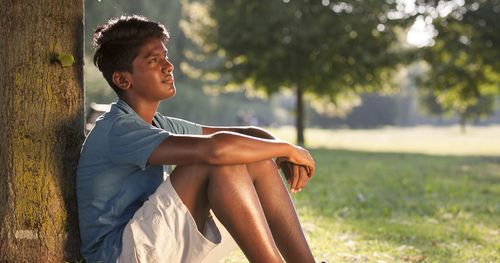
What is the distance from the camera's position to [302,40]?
19.1m

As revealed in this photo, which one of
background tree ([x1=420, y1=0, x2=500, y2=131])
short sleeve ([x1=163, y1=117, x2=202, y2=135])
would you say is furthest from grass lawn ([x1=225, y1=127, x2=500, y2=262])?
background tree ([x1=420, y1=0, x2=500, y2=131])

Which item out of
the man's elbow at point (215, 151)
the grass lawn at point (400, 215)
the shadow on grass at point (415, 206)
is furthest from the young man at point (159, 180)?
the shadow on grass at point (415, 206)

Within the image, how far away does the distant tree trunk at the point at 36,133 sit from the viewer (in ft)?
10.5

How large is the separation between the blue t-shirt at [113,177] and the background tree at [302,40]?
16.4 metres

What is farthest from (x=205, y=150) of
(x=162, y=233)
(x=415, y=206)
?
(x=415, y=206)

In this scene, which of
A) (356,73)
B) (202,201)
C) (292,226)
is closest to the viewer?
(202,201)

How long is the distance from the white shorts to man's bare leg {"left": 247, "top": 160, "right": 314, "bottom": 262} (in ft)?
1.47

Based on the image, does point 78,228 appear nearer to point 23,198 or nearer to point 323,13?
point 23,198

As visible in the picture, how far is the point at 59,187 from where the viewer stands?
3.29m

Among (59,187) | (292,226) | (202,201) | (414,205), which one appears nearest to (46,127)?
(59,187)

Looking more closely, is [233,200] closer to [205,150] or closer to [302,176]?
[205,150]

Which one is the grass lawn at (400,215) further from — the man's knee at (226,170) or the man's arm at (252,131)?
the man's knee at (226,170)

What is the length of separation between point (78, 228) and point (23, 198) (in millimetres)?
351

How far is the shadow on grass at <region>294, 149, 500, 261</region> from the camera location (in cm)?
530
